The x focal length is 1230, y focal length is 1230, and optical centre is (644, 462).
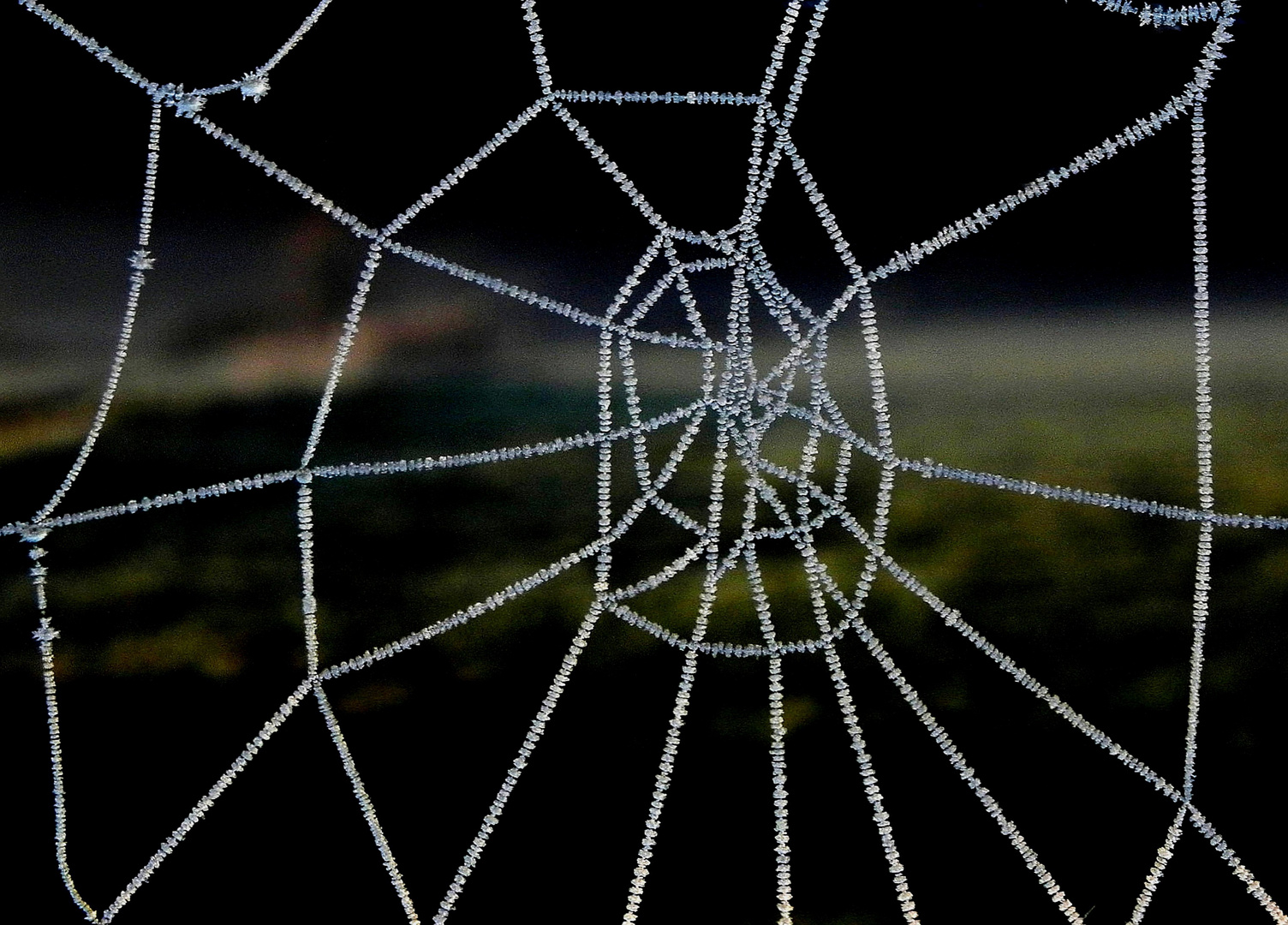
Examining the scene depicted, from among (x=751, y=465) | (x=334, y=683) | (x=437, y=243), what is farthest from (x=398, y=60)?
(x=334, y=683)

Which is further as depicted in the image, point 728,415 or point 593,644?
point 593,644

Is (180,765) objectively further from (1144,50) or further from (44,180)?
(1144,50)

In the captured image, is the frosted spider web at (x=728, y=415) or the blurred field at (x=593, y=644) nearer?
the frosted spider web at (x=728, y=415)

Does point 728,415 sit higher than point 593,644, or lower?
higher

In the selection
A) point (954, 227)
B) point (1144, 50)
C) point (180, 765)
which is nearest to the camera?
point (954, 227)

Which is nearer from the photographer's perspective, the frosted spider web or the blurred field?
the frosted spider web

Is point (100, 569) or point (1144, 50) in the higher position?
point (1144, 50)

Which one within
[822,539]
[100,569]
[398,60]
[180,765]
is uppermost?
[398,60]

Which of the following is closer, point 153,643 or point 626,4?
point 626,4
